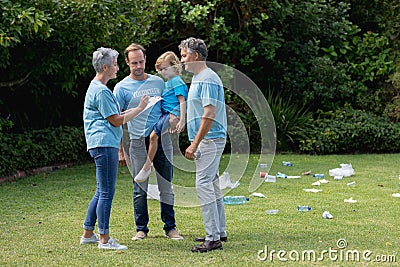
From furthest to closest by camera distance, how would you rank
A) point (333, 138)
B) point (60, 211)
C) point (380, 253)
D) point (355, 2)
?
1. point (355, 2)
2. point (333, 138)
3. point (60, 211)
4. point (380, 253)

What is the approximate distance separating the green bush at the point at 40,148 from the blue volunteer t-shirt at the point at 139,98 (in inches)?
166

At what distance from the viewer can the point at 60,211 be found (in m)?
7.09

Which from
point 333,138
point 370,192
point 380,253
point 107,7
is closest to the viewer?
point 380,253

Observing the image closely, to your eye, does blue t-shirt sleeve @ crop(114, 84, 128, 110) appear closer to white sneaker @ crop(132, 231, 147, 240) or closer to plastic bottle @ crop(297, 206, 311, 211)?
white sneaker @ crop(132, 231, 147, 240)

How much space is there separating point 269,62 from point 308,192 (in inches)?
259

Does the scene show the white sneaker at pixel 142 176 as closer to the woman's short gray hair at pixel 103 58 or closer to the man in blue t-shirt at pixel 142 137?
the man in blue t-shirt at pixel 142 137

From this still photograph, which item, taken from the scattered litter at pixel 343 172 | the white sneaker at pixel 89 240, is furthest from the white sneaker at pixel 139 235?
the scattered litter at pixel 343 172

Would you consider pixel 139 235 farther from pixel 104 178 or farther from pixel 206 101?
pixel 206 101

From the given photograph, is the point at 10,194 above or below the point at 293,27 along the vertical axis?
below

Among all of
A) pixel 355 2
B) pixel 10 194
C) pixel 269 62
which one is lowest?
pixel 10 194

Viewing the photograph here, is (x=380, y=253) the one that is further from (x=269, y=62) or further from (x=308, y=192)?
(x=269, y=62)

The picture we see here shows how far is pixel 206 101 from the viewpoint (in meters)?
5.11

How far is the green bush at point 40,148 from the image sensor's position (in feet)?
31.2

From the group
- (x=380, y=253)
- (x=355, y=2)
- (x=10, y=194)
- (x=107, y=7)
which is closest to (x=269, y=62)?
(x=355, y=2)
